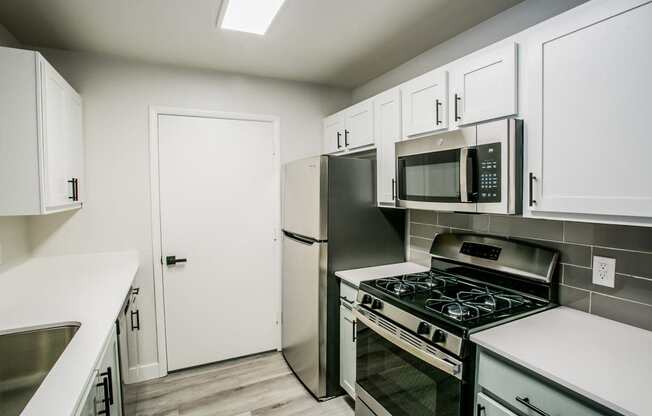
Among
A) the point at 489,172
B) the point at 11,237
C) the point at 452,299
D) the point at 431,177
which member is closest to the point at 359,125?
the point at 431,177

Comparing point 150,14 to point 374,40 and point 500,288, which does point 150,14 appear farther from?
point 500,288

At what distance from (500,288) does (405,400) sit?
79 cm

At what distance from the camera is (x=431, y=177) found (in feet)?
6.20

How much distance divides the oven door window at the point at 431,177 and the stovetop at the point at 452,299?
1.67 ft

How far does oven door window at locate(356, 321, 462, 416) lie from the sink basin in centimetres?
144

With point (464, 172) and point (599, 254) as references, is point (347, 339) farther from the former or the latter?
point (599, 254)

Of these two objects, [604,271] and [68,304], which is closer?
[604,271]

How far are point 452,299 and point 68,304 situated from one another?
1.86 meters

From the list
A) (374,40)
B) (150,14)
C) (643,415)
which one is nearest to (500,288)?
(643,415)

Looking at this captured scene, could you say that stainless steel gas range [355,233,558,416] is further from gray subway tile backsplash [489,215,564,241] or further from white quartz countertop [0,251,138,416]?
white quartz countertop [0,251,138,416]

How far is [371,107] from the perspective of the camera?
8.01 ft

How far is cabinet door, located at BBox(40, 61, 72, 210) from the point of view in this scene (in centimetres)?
170

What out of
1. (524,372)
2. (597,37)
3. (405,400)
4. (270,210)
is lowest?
(405,400)

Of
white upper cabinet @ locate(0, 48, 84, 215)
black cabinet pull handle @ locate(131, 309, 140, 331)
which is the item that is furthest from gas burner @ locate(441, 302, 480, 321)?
black cabinet pull handle @ locate(131, 309, 140, 331)
